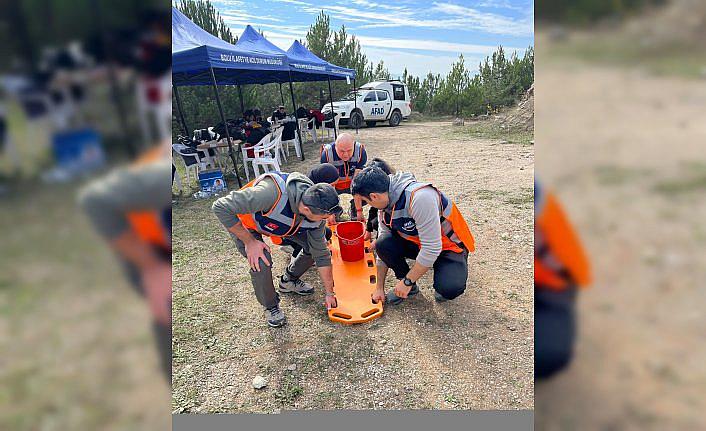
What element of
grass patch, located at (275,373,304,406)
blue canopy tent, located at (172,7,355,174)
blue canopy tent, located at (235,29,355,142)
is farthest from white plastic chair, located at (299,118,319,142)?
grass patch, located at (275,373,304,406)

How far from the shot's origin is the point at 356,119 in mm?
15492

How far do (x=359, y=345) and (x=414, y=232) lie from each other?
967 mm

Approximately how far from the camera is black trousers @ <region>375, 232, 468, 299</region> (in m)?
2.95

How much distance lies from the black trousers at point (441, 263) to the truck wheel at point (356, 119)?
12598mm

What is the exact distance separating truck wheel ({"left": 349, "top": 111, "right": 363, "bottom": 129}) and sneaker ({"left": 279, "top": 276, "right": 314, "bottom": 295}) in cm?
1246

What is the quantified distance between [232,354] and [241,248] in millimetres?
827

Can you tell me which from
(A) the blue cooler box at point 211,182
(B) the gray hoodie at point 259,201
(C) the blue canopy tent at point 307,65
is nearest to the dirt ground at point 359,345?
(B) the gray hoodie at point 259,201

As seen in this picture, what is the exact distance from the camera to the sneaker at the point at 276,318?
121 inches
